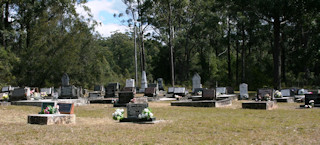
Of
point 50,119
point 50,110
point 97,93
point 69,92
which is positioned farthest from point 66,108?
point 97,93

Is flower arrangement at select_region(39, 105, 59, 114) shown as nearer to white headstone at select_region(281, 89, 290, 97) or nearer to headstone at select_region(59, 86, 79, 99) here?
headstone at select_region(59, 86, 79, 99)

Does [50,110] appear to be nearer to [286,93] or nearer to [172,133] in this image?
[172,133]

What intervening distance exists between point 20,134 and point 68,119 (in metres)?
2.49

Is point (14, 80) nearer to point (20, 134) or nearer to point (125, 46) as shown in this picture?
point (20, 134)

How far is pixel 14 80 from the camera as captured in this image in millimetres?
35375

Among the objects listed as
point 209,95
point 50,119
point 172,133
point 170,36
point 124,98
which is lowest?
point 172,133

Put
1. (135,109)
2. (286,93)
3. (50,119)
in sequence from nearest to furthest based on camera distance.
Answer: (50,119)
(135,109)
(286,93)

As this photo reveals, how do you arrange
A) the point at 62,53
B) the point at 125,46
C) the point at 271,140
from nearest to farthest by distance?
the point at 271,140 < the point at 62,53 < the point at 125,46

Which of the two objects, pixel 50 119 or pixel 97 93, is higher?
pixel 97 93

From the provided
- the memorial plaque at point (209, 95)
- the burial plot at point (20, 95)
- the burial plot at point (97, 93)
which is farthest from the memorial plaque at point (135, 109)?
the burial plot at point (97, 93)

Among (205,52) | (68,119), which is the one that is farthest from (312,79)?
(68,119)

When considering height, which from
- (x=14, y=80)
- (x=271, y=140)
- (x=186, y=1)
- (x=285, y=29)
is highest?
(x=186, y=1)

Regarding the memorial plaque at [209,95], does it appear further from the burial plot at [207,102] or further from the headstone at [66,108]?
the headstone at [66,108]

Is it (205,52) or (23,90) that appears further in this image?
(205,52)
